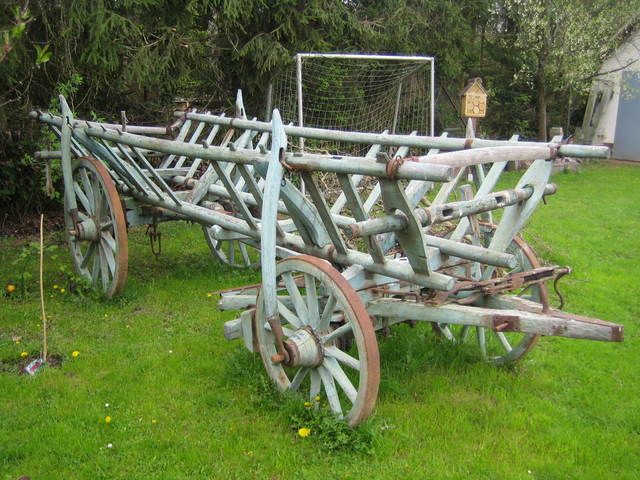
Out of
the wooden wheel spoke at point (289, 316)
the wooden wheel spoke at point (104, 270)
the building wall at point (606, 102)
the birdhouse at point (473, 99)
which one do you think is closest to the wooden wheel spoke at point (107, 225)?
the wooden wheel spoke at point (104, 270)

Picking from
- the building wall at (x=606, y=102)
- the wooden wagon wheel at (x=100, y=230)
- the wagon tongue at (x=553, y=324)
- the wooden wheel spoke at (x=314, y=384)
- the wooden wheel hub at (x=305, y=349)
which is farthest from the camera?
the building wall at (x=606, y=102)

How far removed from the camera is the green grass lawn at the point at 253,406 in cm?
327

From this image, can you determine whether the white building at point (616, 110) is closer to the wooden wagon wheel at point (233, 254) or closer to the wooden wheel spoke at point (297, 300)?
the wooden wagon wheel at point (233, 254)

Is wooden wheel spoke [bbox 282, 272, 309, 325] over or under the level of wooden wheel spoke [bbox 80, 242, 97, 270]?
over

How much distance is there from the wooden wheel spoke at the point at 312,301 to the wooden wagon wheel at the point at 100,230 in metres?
2.27

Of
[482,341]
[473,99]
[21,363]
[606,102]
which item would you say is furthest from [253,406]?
[606,102]

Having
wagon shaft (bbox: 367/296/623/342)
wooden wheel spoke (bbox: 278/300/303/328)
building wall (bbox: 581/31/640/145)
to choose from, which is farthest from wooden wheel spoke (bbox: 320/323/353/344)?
building wall (bbox: 581/31/640/145)

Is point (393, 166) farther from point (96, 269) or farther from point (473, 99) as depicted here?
point (473, 99)

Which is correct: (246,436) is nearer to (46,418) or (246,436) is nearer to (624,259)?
(46,418)

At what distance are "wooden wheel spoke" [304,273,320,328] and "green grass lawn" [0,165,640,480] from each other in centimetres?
53

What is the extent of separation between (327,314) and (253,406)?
828mm

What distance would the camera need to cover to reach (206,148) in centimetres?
421

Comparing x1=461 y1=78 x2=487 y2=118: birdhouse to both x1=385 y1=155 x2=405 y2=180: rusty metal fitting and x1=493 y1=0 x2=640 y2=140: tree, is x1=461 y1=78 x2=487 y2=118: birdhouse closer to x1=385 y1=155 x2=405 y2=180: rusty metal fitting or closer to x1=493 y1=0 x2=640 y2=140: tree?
x1=493 y1=0 x2=640 y2=140: tree

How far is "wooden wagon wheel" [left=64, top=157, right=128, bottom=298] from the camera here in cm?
519
